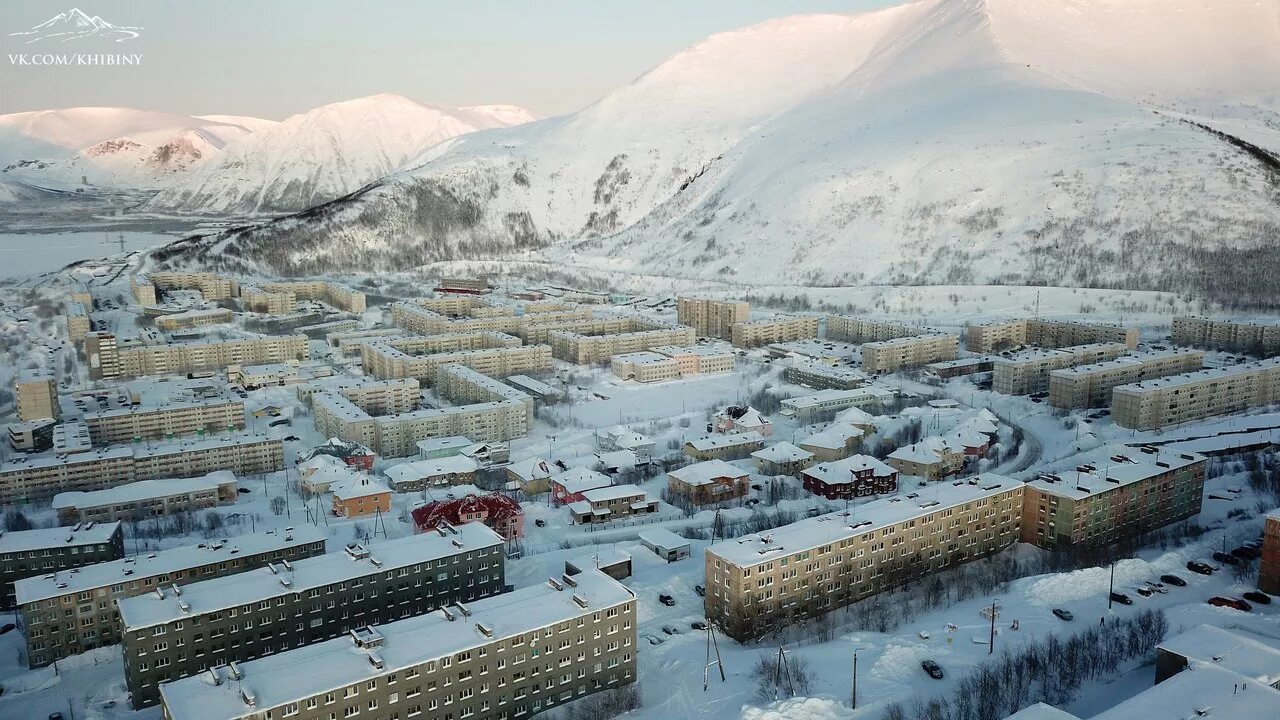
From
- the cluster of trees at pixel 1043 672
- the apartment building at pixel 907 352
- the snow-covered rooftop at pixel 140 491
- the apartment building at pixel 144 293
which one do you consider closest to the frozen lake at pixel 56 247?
the apartment building at pixel 144 293

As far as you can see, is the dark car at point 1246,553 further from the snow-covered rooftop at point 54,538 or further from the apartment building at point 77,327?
the apartment building at point 77,327

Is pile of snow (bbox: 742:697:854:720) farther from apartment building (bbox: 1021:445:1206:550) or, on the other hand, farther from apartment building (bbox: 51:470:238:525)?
→ apartment building (bbox: 51:470:238:525)

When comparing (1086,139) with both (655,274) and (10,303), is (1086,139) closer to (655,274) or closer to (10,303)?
(655,274)

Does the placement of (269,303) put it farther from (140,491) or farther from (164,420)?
(140,491)

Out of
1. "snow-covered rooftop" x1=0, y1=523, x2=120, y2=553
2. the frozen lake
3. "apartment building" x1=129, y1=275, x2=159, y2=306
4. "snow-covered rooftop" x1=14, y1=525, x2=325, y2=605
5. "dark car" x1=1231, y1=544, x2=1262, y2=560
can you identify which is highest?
the frozen lake

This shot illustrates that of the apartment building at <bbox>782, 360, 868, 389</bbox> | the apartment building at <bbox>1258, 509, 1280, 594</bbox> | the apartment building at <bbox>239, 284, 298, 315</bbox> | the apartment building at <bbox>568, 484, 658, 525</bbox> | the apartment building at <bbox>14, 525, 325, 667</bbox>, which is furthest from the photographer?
the apartment building at <bbox>239, 284, 298, 315</bbox>

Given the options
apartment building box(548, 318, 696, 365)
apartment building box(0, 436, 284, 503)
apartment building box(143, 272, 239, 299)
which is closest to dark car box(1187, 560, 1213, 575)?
apartment building box(0, 436, 284, 503)

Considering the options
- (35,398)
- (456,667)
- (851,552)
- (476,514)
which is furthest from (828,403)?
(35,398)
